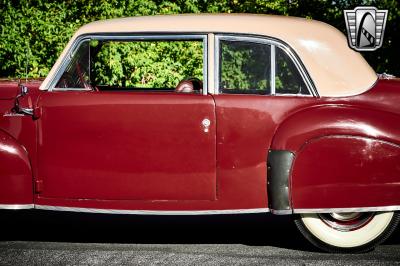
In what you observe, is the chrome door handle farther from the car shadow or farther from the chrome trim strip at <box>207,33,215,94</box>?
the car shadow

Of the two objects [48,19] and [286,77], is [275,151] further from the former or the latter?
[48,19]

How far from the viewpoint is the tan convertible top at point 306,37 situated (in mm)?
4246

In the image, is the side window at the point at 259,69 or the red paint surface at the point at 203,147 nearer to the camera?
the red paint surface at the point at 203,147

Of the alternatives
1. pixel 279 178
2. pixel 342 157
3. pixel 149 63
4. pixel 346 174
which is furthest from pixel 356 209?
pixel 149 63

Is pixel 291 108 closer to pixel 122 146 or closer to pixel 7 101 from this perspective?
pixel 122 146

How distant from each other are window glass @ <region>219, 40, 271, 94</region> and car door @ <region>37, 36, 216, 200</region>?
246 mm

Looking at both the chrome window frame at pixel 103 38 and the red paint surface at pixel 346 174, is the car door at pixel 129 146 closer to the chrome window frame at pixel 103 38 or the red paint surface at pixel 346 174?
the chrome window frame at pixel 103 38

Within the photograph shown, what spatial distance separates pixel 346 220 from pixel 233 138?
1043 mm

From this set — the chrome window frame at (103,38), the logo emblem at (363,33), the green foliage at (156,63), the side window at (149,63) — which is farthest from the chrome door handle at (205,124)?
the green foliage at (156,63)

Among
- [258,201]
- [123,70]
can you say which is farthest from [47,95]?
[123,70]

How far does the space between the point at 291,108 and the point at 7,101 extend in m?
2.05

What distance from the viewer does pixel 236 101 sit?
4184 mm

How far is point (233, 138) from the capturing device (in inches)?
164

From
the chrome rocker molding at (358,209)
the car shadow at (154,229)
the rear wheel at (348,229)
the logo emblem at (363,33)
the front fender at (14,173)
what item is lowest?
the car shadow at (154,229)
